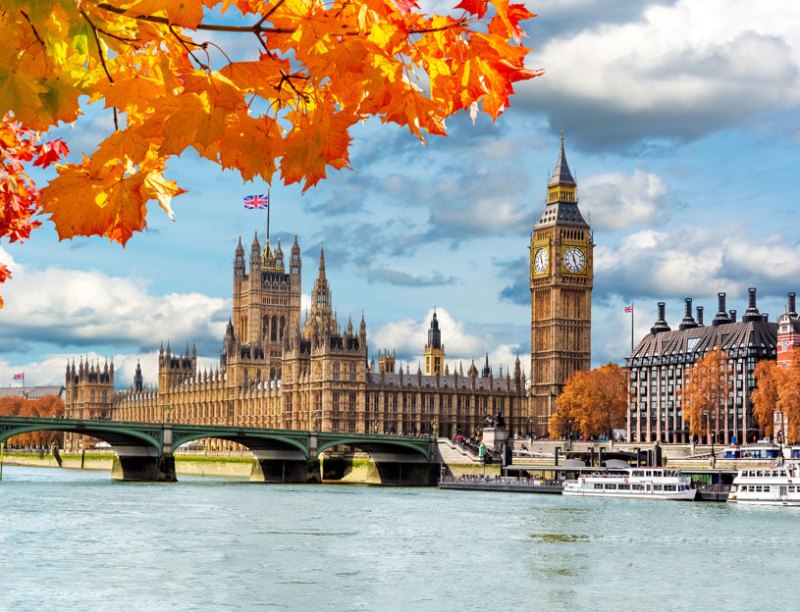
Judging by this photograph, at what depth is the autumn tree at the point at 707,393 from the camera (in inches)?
4154

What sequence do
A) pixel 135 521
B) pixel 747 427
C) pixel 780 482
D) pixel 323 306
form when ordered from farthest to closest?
pixel 323 306 < pixel 747 427 < pixel 780 482 < pixel 135 521

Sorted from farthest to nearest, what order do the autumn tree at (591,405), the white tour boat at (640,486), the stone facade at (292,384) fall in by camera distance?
the stone facade at (292,384) < the autumn tree at (591,405) < the white tour boat at (640,486)

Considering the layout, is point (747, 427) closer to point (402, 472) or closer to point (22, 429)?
point (402, 472)

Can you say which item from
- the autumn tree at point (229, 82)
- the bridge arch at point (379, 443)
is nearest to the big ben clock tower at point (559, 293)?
the bridge arch at point (379, 443)

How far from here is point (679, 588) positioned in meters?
31.9

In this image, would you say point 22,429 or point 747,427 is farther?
point 747,427

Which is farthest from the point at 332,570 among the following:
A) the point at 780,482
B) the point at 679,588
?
the point at 780,482

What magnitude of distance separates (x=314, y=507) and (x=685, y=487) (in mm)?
24498

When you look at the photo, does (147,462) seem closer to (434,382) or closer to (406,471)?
(406,471)

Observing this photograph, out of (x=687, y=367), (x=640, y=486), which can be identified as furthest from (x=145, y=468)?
(x=687, y=367)

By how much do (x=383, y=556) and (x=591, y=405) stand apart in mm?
82941

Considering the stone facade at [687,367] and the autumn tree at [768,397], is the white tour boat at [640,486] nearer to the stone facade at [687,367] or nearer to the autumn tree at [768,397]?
the autumn tree at [768,397]

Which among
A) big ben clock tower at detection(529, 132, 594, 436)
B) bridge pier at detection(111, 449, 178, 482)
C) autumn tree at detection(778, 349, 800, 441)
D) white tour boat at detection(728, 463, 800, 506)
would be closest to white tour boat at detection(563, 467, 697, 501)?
white tour boat at detection(728, 463, 800, 506)

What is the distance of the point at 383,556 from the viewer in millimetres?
37969
